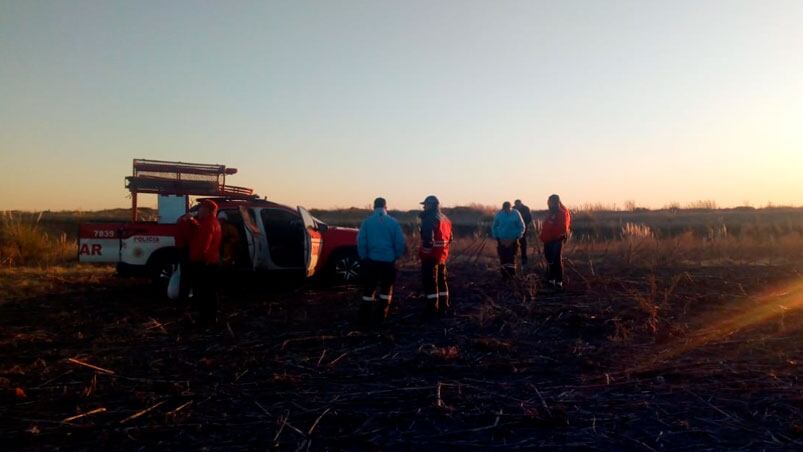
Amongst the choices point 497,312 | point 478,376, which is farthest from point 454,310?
point 478,376

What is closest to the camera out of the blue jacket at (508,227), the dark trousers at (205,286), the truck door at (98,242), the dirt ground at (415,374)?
Result: the dirt ground at (415,374)

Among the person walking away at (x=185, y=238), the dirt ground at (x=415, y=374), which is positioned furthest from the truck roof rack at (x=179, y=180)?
the person walking away at (x=185, y=238)

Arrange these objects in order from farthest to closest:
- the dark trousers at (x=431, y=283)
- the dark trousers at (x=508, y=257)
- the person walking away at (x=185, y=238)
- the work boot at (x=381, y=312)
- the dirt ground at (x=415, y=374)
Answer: the dark trousers at (x=508, y=257) < the dark trousers at (x=431, y=283) < the work boot at (x=381, y=312) < the person walking away at (x=185, y=238) < the dirt ground at (x=415, y=374)

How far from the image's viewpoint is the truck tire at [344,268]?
13.3m

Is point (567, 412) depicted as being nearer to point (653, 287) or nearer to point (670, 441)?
point (670, 441)

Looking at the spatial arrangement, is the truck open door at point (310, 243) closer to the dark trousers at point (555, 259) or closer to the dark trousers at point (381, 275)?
the dark trousers at point (381, 275)

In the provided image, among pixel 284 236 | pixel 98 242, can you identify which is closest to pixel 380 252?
pixel 284 236

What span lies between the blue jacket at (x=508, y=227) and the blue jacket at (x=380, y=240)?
15.3 ft

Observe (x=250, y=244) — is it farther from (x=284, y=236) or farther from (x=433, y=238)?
(x=433, y=238)

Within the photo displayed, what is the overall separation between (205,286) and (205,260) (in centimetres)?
38

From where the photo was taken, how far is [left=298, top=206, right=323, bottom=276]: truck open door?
462 inches

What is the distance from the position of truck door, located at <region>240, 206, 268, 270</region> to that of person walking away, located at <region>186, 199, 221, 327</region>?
266cm

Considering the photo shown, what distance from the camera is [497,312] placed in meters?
10.1

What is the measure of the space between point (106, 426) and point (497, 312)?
19.6 ft
